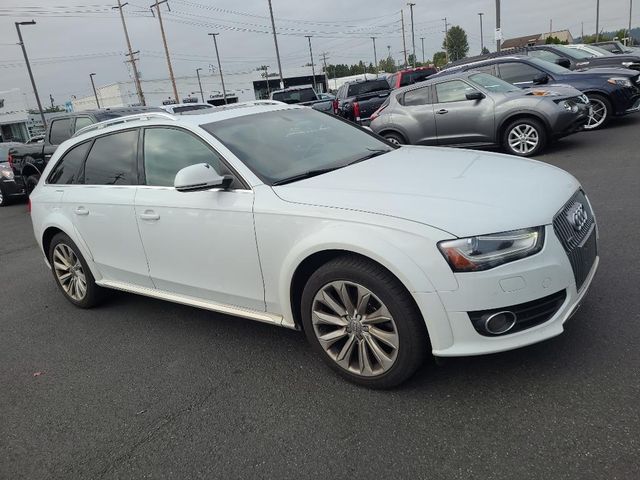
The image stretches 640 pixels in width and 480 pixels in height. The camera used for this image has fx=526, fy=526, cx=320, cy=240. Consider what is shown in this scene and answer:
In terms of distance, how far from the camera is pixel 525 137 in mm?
9445

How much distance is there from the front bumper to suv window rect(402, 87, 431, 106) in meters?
7.90

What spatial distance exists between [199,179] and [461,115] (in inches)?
294

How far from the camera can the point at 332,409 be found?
9.61ft

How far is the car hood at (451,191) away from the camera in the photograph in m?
2.68

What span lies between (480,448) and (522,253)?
0.96 metres

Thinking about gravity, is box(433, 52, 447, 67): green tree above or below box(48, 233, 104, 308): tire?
above

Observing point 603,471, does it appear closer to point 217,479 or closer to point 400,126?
point 217,479

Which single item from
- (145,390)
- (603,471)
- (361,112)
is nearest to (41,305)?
(145,390)

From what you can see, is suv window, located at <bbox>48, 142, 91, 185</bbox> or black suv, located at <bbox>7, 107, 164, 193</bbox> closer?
suv window, located at <bbox>48, 142, 91, 185</bbox>

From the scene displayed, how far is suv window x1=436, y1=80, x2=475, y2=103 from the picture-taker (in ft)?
31.9

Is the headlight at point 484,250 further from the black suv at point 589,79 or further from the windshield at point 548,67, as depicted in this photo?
the windshield at point 548,67

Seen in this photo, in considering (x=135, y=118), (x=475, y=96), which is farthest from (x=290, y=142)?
(x=475, y=96)

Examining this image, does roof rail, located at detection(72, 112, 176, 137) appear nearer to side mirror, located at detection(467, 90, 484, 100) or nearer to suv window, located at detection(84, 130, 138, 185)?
suv window, located at detection(84, 130, 138, 185)

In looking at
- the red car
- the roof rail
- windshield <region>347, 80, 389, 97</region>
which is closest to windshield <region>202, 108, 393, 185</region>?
the roof rail
